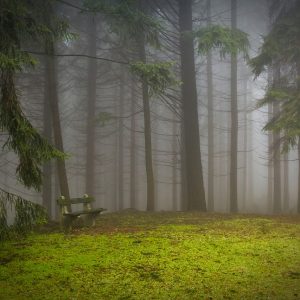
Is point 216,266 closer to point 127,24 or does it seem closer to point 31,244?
point 31,244

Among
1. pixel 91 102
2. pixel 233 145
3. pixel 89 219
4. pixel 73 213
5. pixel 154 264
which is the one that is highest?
pixel 91 102

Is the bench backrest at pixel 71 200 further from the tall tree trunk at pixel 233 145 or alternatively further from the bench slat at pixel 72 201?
the tall tree trunk at pixel 233 145

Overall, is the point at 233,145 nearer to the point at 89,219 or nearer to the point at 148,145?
the point at 148,145

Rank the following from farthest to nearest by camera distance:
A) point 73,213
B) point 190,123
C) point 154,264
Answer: point 190,123
point 73,213
point 154,264

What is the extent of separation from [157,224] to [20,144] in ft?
17.7

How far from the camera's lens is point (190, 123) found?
52.3ft

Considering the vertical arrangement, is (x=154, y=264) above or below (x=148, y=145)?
below

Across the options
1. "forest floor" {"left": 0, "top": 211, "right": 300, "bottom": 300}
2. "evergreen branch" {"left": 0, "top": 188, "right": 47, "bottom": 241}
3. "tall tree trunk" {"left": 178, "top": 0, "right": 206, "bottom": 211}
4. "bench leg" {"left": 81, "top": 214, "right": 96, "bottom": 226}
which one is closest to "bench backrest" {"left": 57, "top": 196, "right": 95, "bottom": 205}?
"bench leg" {"left": 81, "top": 214, "right": 96, "bottom": 226}

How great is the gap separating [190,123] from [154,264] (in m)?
10.1

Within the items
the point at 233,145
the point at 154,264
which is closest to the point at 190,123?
the point at 233,145

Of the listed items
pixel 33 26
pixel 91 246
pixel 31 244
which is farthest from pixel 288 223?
pixel 33 26

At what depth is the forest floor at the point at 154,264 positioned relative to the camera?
541 centimetres

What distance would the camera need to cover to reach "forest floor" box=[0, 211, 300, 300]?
5406 millimetres

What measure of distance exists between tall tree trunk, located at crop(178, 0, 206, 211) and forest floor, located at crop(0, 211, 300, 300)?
5968mm
